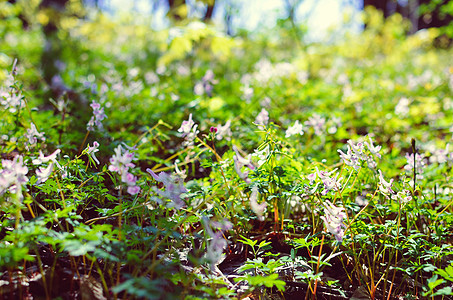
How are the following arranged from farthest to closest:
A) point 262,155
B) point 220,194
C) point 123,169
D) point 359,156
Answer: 1. point 262,155
2. point 359,156
3. point 220,194
4. point 123,169

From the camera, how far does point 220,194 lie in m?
1.47

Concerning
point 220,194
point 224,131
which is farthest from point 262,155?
point 224,131

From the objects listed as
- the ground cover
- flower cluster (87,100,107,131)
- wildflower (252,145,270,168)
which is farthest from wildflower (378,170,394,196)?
flower cluster (87,100,107,131)

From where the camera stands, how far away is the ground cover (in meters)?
1.29

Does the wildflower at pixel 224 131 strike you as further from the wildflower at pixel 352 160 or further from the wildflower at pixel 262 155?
the wildflower at pixel 352 160

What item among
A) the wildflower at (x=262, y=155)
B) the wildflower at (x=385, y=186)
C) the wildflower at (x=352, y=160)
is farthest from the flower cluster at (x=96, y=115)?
the wildflower at (x=385, y=186)

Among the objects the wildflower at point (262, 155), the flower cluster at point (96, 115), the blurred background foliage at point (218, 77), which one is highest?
the blurred background foliage at point (218, 77)

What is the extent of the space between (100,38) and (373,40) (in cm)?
Answer: 921

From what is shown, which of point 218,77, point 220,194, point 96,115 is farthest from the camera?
point 218,77

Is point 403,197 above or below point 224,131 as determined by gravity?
below

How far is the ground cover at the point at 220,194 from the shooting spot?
129cm

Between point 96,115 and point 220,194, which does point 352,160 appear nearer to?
point 220,194

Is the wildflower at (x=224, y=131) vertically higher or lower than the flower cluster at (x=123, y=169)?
higher

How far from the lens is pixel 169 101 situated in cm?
381
